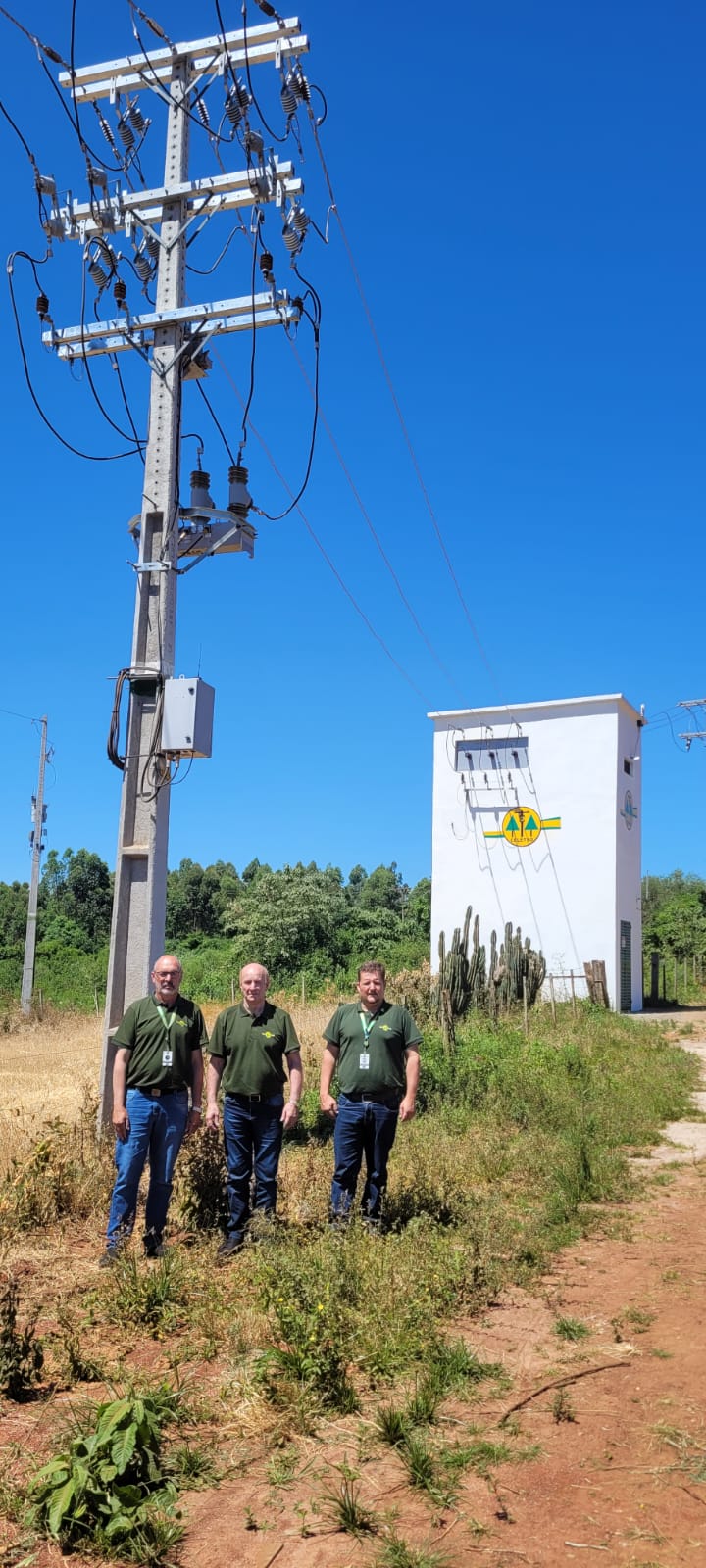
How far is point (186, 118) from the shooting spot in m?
9.73

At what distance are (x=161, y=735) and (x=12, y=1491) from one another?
5.86 meters

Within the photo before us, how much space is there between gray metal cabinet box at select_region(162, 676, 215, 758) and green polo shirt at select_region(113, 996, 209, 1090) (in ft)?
8.64

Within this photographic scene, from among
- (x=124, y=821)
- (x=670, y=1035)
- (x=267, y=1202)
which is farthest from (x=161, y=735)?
(x=670, y=1035)

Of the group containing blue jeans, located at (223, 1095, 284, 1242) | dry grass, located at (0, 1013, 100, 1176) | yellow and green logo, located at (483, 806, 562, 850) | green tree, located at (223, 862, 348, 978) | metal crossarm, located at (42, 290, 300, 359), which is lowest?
dry grass, located at (0, 1013, 100, 1176)

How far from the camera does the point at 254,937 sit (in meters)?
36.4

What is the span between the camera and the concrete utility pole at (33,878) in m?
27.4

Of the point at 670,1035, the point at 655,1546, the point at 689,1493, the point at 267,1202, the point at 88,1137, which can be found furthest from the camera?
the point at 670,1035

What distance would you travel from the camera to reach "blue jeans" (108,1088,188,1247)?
21.0 ft

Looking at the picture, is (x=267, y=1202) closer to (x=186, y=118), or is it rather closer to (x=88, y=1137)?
(x=88, y=1137)

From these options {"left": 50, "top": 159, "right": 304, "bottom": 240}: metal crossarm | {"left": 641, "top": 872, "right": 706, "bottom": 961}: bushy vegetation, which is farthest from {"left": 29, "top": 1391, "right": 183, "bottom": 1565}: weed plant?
{"left": 641, "top": 872, "right": 706, "bottom": 961}: bushy vegetation

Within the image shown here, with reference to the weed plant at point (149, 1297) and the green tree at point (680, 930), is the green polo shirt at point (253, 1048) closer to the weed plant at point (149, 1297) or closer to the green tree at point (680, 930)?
the weed plant at point (149, 1297)

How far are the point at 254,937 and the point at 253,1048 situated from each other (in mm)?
29968

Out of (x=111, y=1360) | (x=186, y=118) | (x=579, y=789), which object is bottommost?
(x=111, y=1360)

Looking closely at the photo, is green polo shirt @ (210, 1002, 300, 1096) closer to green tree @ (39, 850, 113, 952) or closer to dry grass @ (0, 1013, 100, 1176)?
dry grass @ (0, 1013, 100, 1176)
